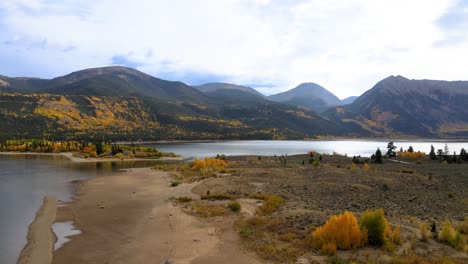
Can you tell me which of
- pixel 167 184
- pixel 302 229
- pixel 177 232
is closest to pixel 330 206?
pixel 302 229

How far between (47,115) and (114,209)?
7225 inches

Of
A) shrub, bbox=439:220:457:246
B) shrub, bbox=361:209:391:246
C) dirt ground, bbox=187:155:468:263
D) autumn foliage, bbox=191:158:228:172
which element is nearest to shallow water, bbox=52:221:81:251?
dirt ground, bbox=187:155:468:263

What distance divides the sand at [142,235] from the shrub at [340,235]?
→ 10.8ft

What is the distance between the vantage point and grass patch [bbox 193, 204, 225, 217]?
943 inches

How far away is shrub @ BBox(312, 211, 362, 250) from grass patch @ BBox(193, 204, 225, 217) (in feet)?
29.2

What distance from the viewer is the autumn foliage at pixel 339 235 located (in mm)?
15734

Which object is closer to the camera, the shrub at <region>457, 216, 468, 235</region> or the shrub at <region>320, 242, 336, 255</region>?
the shrub at <region>320, 242, 336, 255</region>

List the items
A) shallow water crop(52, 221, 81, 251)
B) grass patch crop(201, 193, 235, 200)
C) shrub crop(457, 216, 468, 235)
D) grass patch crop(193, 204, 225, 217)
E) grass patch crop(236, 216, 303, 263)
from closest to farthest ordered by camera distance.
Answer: grass patch crop(236, 216, 303, 263), shrub crop(457, 216, 468, 235), shallow water crop(52, 221, 81, 251), grass patch crop(193, 204, 225, 217), grass patch crop(201, 193, 235, 200)

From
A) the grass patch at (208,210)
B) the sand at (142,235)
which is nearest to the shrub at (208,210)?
the grass patch at (208,210)

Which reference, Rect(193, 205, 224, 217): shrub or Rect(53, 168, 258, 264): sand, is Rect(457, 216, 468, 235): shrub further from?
Rect(193, 205, 224, 217): shrub

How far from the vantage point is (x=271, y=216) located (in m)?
22.5

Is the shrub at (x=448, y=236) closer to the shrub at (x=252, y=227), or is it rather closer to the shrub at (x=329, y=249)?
the shrub at (x=329, y=249)

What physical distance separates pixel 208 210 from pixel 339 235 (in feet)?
36.7

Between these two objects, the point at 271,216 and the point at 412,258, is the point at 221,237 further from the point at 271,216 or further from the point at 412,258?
the point at 412,258
